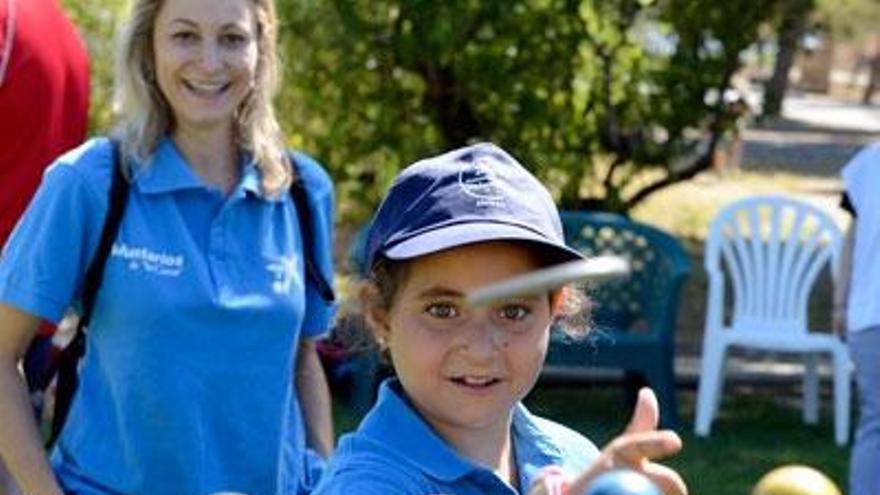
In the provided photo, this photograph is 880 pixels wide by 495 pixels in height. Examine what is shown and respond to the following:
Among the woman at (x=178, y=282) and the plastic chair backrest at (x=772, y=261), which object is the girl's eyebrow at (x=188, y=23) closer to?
the woman at (x=178, y=282)

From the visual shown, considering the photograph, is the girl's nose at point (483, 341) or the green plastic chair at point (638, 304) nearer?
the girl's nose at point (483, 341)

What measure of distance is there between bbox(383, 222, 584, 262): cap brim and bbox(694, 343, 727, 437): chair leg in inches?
279

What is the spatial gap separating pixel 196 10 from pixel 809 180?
69.7 feet

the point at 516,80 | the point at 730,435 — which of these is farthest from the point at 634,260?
the point at 516,80

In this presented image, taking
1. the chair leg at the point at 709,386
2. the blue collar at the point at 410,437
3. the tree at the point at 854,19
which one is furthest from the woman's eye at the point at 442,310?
the tree at the point at 854,19

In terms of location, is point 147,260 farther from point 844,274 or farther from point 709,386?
point 709,386

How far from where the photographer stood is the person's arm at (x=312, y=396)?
13.5 ft

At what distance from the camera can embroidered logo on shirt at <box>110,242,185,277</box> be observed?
3654 mm

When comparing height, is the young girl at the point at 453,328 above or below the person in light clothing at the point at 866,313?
above

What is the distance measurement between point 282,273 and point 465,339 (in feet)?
4.30

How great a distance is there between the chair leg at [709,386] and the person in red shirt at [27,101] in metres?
5.45

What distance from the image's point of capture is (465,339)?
2.55 metres

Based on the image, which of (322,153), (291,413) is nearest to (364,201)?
(322,153)

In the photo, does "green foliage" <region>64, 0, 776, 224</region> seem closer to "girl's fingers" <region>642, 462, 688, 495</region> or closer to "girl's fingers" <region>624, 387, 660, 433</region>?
"girl's fingers" <region>624, 387, 660, 433</region>
